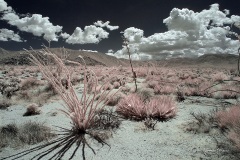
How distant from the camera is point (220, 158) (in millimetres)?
3744

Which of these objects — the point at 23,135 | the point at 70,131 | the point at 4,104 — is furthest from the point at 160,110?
the point at 4,104

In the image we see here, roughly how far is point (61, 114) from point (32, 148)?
256 cm

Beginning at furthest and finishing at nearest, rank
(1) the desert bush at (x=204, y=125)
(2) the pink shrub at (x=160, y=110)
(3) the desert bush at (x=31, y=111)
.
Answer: (3) the desert bush at (x=31, y=111) → (2) the pink shrub at (x=160, y=110) → (1) the desert bush at (x=204, y=125)

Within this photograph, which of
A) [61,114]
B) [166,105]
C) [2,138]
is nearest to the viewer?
[2,138]

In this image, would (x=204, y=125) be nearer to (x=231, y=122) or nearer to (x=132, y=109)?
(x=231, y=122)

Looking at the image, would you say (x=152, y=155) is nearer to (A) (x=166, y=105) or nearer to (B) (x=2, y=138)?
(A) (x=166, y=105)

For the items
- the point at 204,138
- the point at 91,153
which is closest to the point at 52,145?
the point at 91,153

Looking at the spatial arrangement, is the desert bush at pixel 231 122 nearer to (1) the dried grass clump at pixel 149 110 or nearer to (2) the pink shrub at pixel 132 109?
(1) the dried grass clump at pixel 149 110

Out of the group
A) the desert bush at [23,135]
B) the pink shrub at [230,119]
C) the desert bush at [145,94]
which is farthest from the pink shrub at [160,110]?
the desert bush at [23,135]

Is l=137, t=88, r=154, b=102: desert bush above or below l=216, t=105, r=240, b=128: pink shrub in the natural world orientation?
below

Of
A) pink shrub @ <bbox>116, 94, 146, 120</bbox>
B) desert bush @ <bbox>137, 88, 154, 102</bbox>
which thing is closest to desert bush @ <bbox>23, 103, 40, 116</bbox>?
pink shrub @ <bbox>116, 94, 146, 120</bbox>

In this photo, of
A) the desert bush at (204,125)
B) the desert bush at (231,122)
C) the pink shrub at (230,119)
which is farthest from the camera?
the desert bush at (204,125)

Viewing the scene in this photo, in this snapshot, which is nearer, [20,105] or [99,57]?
[20,105]

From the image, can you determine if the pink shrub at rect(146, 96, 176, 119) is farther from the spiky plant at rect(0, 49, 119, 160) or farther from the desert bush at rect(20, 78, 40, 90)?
the desert bush at rect(20, 78, 40, 90)
